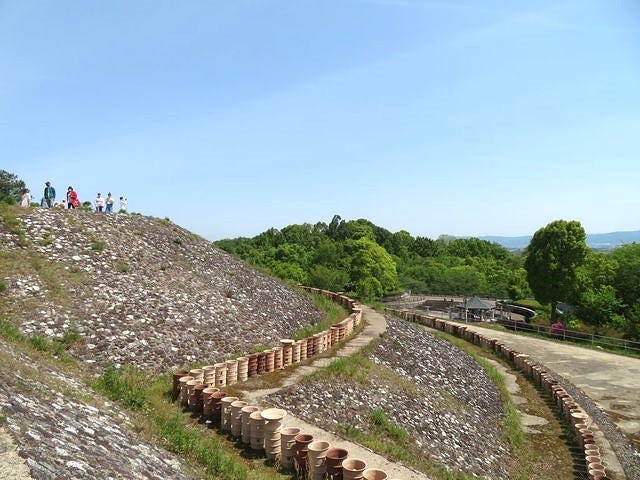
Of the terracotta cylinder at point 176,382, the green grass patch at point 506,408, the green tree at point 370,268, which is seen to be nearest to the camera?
the terracotta cylinder at point 176,382

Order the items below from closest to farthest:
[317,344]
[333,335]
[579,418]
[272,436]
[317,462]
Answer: [317,462], [272,436], [579,418], [317,344], [333,335]

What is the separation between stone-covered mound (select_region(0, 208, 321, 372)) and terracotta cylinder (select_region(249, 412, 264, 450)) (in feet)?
16.3

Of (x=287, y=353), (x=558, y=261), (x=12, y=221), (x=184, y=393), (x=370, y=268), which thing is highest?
(x=12, y=221)

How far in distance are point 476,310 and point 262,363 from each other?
34.3 m

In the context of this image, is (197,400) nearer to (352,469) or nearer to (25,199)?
(352,469)

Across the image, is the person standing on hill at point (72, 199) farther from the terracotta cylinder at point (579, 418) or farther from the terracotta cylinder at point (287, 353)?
the terracotta cylinder at point (579, 418)

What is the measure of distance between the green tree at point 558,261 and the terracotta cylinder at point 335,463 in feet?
125

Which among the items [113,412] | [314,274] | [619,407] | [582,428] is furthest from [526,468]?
[314,274]

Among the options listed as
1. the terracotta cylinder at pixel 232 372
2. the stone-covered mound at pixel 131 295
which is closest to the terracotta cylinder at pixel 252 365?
the terracotta cylinder at pixel 232 372

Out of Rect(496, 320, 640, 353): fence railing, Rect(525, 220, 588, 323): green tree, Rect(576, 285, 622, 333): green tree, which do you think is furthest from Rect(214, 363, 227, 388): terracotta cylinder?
Rect(576, 285, 622, 333): green tree

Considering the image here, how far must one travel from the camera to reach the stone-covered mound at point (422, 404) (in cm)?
1366

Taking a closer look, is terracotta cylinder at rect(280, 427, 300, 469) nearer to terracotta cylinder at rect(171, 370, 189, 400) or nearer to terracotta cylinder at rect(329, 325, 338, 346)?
terracotta cylinder at rect(171, 370, 189, 400)

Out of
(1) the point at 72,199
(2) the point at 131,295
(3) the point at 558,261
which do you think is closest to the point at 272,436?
(2) the point at 131,295

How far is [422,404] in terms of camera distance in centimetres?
1669
